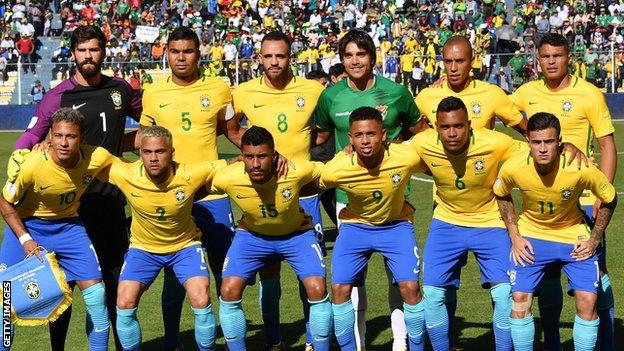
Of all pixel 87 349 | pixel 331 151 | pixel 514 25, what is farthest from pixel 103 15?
pixel 87 349

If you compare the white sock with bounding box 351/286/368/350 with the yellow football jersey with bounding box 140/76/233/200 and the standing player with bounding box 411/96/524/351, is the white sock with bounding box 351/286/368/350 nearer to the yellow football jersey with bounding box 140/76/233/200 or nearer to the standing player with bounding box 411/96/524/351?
the standing player with bounding box 411/96/524/351

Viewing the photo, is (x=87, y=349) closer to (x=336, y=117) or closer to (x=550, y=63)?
(x=336, y=117)

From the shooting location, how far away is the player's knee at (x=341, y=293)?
342 inches

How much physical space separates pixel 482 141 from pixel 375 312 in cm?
294

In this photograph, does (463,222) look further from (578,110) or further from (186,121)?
(186,121)

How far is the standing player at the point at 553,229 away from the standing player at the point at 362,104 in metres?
1.26

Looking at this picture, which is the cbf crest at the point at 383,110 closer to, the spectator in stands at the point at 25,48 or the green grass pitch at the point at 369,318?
the green grass pitch at the point at 369,318

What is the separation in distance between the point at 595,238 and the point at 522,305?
28.9 inches

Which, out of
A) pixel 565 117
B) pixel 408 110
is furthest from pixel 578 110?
pixel 408 110

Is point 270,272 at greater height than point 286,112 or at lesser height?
lesser

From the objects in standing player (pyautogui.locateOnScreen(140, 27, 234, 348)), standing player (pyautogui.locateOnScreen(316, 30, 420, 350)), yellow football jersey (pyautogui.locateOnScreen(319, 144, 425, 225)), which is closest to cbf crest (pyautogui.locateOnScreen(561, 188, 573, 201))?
yellow football jersey (pyautogui.locateOnScreen(319, 144, 425, 225))

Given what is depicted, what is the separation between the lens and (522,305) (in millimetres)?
8320

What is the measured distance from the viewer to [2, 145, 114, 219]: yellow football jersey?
8609 millimetres

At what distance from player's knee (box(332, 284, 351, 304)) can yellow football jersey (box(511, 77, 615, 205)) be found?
6.62 ft
